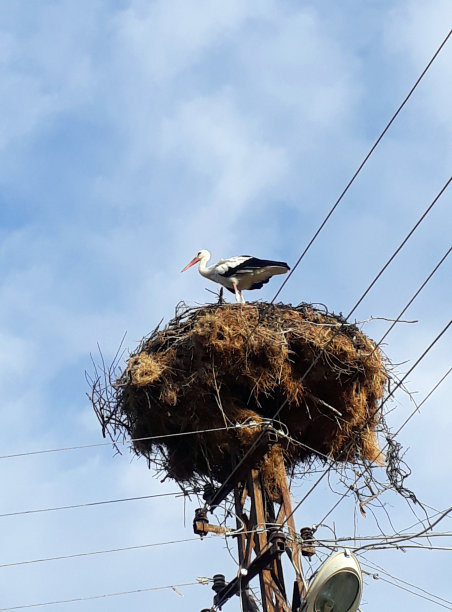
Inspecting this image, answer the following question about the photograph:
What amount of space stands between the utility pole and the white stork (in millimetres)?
2415

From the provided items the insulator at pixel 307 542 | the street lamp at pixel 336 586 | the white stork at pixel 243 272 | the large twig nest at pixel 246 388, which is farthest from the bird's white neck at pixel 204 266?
the street lamp at pixel 336 586

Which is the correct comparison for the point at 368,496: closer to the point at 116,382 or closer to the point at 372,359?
the point at 372,359

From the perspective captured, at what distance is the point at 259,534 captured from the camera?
801 cm

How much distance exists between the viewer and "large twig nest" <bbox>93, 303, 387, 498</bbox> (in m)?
8.45

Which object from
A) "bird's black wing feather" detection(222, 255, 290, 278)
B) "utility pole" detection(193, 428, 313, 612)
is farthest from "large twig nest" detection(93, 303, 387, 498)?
"bird's black wing feather" detection(222, 255, 290, 278)

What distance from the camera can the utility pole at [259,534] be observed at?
766cm

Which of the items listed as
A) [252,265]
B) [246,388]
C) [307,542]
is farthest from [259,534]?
[252,265]

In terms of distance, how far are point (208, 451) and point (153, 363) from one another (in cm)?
83

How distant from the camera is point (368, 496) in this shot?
8.23 m

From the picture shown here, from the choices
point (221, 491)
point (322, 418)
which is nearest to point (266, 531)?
point (221, 491)

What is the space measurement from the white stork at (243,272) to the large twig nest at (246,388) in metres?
1.45

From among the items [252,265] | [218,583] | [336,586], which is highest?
[252,265]

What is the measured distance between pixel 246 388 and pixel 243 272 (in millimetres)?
2178

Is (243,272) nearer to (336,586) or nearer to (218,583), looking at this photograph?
(218,583)
